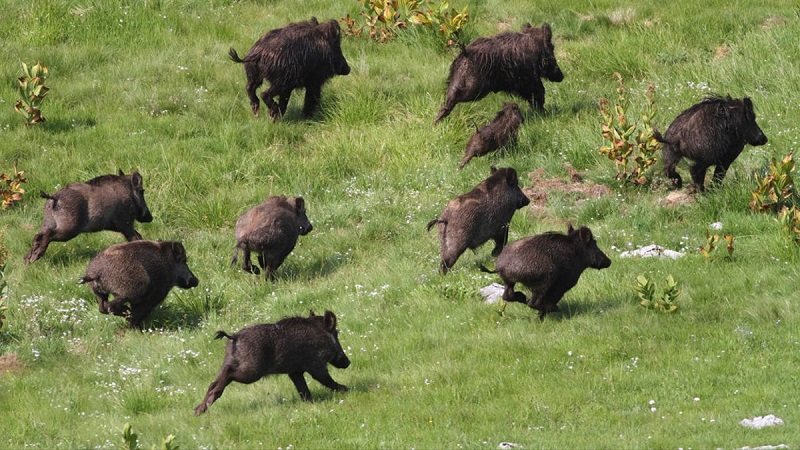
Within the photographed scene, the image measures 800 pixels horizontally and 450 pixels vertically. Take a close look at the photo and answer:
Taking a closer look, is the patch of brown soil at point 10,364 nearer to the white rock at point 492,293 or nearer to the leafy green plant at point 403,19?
the white rock at point 492,293

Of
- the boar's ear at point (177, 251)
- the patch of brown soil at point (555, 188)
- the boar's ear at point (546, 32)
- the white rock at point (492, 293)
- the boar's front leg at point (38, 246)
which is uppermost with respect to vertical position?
the boar's ear at point (546, 32)

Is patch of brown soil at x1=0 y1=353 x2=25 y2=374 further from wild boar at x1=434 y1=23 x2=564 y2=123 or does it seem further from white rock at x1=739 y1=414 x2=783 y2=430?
wild boar at x1=434 y1=23 x2=564 y2=123

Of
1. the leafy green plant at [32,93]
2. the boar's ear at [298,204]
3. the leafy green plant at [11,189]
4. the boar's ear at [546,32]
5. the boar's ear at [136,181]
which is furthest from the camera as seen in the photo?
the boar's ear at [546,32]

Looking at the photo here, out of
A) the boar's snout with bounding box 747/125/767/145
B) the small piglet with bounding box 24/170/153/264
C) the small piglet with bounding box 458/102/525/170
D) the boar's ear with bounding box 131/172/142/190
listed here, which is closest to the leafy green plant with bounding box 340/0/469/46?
the small piglet with bounding box 458/102/525/170

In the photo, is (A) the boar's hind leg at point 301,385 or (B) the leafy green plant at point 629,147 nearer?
(A) the boar's hind leg at point 301,385

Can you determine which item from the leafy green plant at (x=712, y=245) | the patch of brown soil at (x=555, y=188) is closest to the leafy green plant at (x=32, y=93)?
the patch of brown soil at (x=555, y=188)

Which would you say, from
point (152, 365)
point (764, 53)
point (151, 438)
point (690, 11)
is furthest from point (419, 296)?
point (690, 11)

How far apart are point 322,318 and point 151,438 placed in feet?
5.91

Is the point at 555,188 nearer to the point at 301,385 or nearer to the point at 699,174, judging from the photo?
the point at 699,174

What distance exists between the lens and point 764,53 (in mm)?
19641

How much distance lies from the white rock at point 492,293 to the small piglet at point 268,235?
2.24 metres

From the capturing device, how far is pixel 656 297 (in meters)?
12.6

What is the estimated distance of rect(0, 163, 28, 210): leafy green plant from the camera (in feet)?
54.2

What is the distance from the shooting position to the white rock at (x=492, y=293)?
44.0ft
